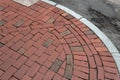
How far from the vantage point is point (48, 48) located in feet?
12.3

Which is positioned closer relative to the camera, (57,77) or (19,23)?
(57,77)

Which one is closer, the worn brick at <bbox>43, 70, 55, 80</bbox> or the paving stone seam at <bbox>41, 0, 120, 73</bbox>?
the worn brick at <bbox>43, 70, 55, 80</bbox>

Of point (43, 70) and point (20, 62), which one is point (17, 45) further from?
point (43, 70)

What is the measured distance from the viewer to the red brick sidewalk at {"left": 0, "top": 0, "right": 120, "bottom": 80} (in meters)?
3.30

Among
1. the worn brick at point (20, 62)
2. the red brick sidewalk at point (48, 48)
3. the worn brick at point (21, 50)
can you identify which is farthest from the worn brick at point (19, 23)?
the worn brick at point (20, 62)

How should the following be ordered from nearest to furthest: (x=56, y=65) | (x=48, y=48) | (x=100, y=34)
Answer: (x=56, y=65)
(x=48, y=48)
(x=100, y=34)

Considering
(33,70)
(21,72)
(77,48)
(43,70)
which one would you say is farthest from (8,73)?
(77,48)

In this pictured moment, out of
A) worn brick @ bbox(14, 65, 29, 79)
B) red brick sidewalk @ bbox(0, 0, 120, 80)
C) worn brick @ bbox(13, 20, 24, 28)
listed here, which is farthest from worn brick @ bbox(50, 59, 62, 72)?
worn brick @ bbox(13, 20, 24, 28)

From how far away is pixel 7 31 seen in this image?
4020 millimetres

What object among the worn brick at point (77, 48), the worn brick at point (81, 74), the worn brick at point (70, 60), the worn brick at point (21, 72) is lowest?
the worn brick at point (21, 72)

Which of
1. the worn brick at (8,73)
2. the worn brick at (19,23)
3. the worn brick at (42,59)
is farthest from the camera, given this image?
the worn brick at (19,23)

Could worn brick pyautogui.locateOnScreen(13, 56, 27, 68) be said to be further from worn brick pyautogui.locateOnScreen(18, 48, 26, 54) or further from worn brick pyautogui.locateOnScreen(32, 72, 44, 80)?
worn brick pyautogui.locateOnScreen(32, 72, 44, 80)

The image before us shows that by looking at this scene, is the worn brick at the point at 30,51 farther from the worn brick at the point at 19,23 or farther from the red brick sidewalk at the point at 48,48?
the worn brick at the point at 19,23

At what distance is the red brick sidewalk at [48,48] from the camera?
3.30 meters
